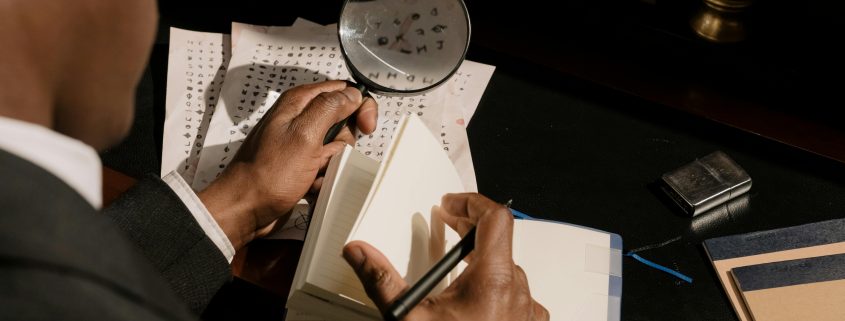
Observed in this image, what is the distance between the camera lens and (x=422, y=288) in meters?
0.92

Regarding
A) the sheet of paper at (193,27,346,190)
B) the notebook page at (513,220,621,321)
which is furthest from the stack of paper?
the notebook page at (513,220,621,321)

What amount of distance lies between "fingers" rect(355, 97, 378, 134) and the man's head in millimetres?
582

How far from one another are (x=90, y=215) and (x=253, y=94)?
0.81 metres

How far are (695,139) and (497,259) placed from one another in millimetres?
551

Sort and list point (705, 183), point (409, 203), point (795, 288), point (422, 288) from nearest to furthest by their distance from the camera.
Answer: point (422, 288) → point (409, 203) → point (795, 288) → point (705, 183)

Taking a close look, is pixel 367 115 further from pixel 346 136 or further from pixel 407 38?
pixel 407 38

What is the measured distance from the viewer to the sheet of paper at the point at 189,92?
1.29m

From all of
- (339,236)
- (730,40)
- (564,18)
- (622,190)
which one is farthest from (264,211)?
(730,40)

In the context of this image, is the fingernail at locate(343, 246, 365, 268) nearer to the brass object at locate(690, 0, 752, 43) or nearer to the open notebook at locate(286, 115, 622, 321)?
the open notebook at locate(286, 115, 622, 321)

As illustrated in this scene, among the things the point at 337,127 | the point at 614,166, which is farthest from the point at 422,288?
the point at 614,166

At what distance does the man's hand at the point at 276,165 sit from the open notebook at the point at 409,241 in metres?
0.10

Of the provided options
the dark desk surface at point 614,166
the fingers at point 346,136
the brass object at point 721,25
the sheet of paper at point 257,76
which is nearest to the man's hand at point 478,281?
the dark desk surface at point 614,166

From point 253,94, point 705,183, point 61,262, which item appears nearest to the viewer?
point 61,262

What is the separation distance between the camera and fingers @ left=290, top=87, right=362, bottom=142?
4.00 feet
